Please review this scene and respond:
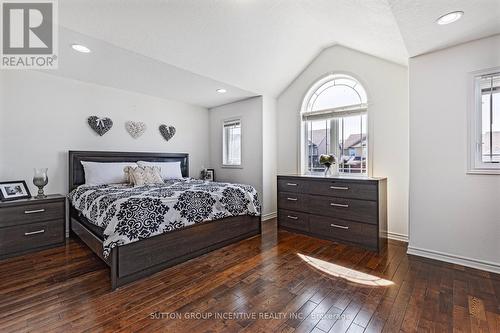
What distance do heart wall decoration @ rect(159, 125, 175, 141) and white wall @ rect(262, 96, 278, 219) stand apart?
182 centimetres

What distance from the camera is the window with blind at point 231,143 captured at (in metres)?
4.89

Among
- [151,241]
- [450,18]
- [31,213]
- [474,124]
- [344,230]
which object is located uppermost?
[450,18]

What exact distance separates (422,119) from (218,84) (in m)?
2.80

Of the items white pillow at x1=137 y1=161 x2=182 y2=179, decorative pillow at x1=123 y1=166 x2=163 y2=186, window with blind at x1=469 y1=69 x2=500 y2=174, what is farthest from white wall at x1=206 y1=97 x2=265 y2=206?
window with blind at x1=469 y1=69 x2=500 y2=174

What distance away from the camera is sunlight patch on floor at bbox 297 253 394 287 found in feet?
7.04

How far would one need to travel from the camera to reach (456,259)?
2.51 m

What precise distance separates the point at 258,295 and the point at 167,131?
142 inches

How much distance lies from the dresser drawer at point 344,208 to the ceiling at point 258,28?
1.82m

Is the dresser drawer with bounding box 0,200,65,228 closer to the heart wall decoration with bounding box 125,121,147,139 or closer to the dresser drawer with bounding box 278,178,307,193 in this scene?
the heart wall decoration with bounding box 125,121,147,139

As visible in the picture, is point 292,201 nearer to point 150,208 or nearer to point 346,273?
point 346,273

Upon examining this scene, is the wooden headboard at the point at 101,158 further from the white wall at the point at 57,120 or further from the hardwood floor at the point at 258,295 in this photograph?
the hardwood floor at the point at 258,295

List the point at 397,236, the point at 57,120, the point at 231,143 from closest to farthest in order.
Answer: the point at 397,236, the point at 57,120, the point at 231,143

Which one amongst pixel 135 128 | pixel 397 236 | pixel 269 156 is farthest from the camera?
A: pixel 269 156

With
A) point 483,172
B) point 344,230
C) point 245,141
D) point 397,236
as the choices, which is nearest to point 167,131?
point 245,141
